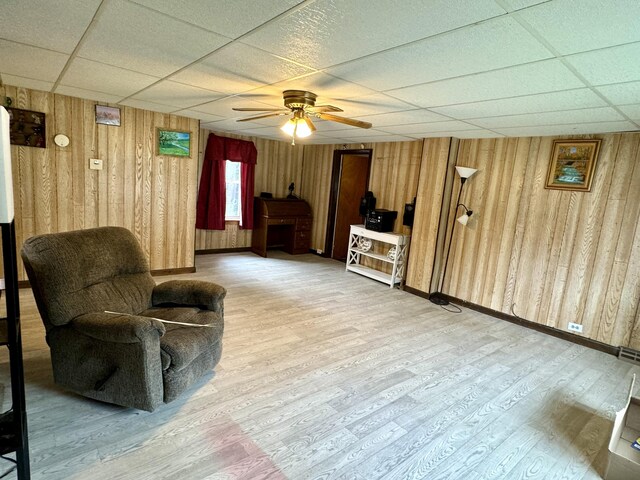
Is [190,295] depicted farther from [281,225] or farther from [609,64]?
[281,225]

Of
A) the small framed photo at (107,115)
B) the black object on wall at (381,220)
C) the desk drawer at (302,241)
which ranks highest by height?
the small framed photo at (107,115)

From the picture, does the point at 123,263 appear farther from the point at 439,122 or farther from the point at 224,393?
the point at 439,122

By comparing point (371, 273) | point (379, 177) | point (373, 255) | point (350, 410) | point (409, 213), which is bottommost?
point (350, 410)

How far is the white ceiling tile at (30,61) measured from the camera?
2327 millimetres

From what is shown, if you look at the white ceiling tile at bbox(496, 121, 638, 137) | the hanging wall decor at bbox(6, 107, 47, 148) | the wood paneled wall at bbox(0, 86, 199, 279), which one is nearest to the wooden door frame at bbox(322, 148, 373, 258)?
the wood paneled wall at bbox(0, 86, 199, 279)

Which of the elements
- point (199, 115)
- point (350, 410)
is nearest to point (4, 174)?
point (350, 410)

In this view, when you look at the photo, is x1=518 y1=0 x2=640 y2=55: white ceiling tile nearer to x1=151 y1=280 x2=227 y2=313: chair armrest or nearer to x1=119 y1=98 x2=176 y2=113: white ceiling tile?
x1=151 y1=280 x2=227 y2=313: chair armrest

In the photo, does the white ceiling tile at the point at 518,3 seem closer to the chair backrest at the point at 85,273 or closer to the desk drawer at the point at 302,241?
the chair backrest at the point at 85,273

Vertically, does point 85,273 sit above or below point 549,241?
below

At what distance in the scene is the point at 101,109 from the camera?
161 inches

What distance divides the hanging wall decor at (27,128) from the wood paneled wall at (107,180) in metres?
0.06

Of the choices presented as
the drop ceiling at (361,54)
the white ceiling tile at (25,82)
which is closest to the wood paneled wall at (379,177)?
the drop ceiling at (361,54)

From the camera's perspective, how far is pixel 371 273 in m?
5.58

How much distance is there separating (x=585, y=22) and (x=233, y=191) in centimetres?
578
